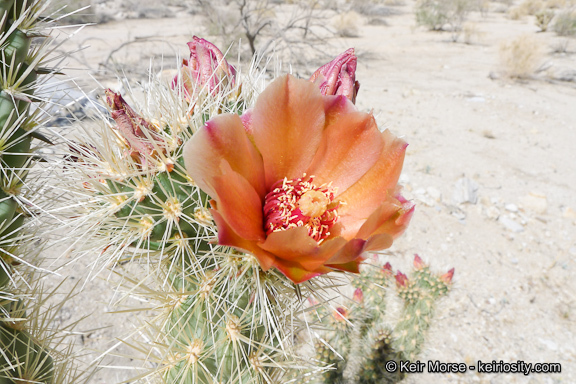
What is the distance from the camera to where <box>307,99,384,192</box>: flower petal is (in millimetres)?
767

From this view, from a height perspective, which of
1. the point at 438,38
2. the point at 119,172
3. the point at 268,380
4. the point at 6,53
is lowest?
the point at 438,38

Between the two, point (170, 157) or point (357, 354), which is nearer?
point (170, 157)

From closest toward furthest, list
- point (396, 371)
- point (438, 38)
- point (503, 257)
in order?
point (396, 371)
point (503, 257)
point (438, 38)

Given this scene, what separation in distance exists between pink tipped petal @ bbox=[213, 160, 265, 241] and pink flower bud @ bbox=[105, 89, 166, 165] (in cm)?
20

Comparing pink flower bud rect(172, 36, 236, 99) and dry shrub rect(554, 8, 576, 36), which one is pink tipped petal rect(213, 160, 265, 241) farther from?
dry shrub rect(554, 8, 576, 36)

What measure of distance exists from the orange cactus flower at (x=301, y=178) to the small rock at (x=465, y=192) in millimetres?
3255

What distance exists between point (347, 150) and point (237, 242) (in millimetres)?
302

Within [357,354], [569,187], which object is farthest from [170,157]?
[569,187]

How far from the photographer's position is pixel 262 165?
2.64 ft

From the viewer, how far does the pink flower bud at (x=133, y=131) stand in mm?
794

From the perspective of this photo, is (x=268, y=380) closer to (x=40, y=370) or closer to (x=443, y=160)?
(x=40, y=370)

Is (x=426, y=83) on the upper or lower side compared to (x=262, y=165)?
lower

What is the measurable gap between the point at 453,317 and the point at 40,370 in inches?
96.5

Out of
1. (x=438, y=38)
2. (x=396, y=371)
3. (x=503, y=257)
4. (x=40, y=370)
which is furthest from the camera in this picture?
(x=438, y=38)
